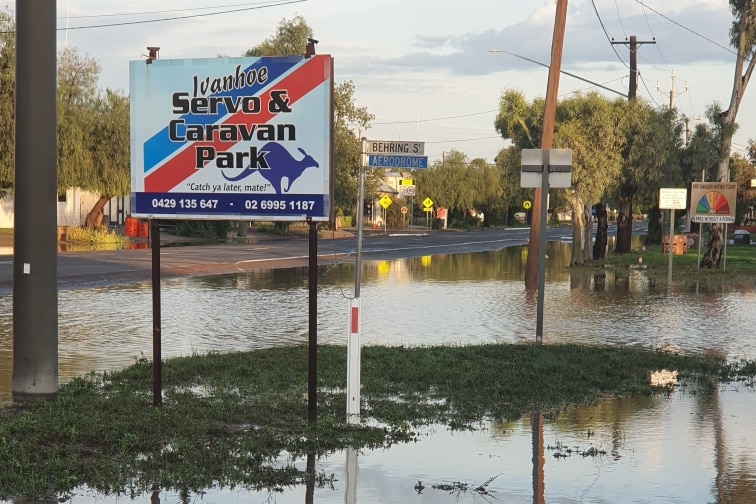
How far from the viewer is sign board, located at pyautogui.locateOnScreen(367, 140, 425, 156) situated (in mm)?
12180

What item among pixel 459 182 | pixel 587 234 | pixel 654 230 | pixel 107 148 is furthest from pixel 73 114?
pixel 459 182

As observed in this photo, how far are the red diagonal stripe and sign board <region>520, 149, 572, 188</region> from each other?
6001mm

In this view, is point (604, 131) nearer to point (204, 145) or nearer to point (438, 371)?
point (438, 371)

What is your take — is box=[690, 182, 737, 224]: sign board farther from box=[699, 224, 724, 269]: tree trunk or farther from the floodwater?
the floodwater

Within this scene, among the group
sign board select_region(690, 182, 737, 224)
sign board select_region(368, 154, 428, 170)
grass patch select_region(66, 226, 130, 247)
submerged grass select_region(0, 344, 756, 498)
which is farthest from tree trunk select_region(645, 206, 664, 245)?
sign board select_region(368, 154, 428, 170)

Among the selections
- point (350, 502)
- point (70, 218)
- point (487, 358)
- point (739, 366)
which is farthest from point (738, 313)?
point (70, 218)

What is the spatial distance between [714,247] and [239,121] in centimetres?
2865

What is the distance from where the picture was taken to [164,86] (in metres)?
9.88

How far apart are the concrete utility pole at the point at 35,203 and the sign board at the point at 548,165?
7149 mm

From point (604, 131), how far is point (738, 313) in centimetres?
1774

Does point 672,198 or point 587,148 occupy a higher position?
point 587,148

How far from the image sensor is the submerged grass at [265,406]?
7.54 metres

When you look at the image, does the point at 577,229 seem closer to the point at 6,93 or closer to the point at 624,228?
the point at 624,228

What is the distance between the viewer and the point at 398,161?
12312 millimetres
